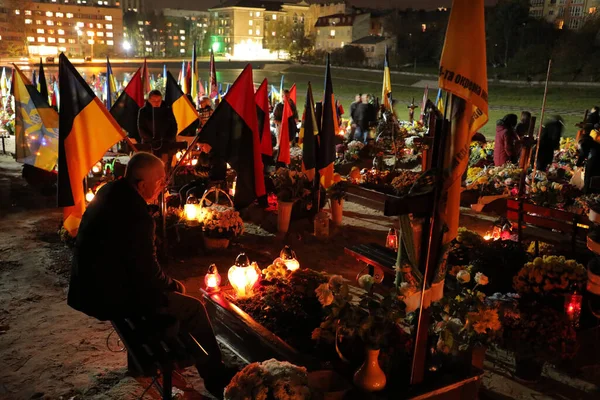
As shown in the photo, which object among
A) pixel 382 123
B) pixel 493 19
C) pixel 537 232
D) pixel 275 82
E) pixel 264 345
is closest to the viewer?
A: pixel 264 345

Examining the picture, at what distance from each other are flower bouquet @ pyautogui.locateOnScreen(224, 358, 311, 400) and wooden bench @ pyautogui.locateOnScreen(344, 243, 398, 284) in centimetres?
309

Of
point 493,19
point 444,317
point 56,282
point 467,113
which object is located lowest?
point 56,282

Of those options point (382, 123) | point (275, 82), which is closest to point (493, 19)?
point (275, 82)

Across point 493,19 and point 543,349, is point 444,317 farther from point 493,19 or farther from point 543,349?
point 493,19

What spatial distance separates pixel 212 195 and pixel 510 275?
5822 millimetres

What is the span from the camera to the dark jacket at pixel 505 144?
1179 cm

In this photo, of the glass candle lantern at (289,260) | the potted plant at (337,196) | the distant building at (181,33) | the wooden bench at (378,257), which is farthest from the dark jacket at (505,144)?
the distant building at (181,33)

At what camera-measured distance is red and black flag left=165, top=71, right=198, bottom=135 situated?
11.2 metres

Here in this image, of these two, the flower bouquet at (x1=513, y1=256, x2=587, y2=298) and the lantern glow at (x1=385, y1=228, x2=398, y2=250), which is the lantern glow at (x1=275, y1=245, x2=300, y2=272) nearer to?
the lantern glow at (x1=385, y1=228, x2=398, y2=250)

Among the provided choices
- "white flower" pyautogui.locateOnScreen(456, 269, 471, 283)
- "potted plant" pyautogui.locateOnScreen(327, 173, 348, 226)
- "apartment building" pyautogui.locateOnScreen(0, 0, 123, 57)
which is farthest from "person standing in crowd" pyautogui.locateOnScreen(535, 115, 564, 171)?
"apartment building" pyautogui.locateOnScreen(0, 0, 123, 57)

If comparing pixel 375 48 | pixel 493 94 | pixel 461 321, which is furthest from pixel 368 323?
pixel 375 48

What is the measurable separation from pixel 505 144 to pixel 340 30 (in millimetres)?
87860

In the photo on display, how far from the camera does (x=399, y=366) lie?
13.8ft

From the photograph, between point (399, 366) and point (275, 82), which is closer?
point (399, 366)
